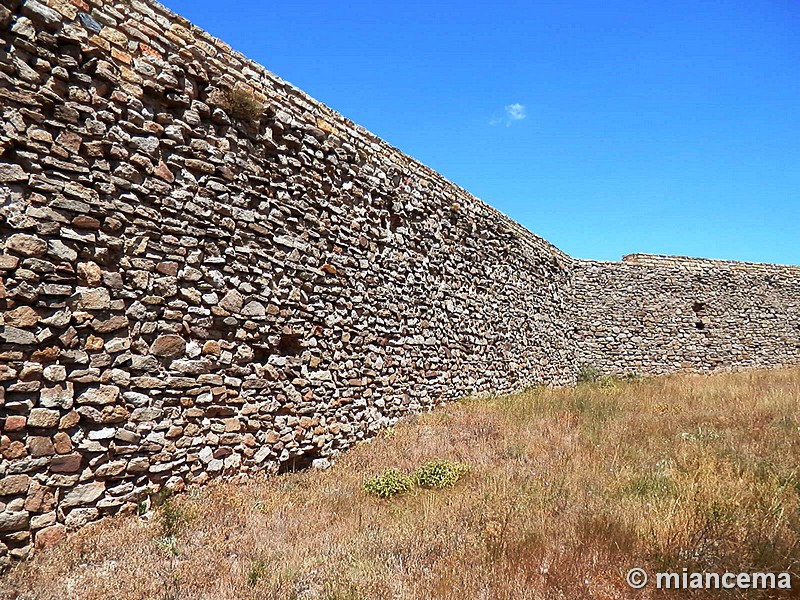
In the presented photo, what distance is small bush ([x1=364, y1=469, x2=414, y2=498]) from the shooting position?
18.5 feet

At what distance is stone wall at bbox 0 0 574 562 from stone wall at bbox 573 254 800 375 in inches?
375

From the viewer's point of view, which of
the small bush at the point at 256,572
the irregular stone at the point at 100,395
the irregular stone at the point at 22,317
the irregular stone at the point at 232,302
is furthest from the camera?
the irregular stone at the point at 232,302

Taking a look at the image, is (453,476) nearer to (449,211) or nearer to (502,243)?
(449,211)

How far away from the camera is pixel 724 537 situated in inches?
157

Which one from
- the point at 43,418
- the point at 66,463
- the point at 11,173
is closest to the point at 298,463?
the point at 66,463

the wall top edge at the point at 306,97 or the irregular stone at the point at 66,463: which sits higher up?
the wall top edge at the point at 306,97

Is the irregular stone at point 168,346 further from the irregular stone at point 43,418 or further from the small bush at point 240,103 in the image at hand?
the small bush at point 240,103

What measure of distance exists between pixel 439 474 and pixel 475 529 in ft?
4.81

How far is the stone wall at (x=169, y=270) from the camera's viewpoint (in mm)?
4262

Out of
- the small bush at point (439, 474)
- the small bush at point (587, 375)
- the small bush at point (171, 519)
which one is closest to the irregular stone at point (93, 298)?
the small bush at point (171, 519)

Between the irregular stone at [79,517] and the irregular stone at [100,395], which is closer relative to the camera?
the irregular stone at [79,517]

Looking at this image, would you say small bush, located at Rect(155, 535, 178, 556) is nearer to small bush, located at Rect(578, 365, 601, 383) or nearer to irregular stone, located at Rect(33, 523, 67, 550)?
irregular stone, located at Rect(33, 523, 67, 550)

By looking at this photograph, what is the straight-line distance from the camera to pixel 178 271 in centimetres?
530

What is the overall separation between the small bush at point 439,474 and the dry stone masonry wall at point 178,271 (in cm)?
146
